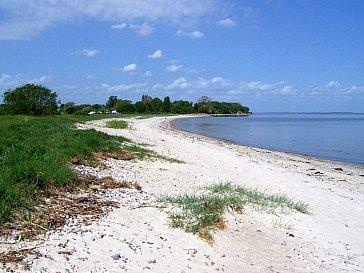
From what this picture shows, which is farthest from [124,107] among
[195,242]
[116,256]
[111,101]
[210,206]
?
[116,256]

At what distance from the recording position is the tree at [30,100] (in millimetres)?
62344

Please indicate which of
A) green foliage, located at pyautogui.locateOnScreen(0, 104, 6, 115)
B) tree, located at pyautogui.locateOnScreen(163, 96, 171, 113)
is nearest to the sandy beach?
green foliage, located at pyautogui.locateOnScreen(0, 104, 6, 115)

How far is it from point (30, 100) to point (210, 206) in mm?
61207

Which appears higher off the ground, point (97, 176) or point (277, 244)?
point (97, 176)

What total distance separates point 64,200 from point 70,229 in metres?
1.54

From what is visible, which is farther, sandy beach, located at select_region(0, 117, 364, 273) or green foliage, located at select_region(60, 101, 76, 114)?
green foliage, located at select_region(60, 101, 76, 114)

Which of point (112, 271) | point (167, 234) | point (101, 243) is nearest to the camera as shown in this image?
point (112, 271)

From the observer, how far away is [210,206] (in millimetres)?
8070

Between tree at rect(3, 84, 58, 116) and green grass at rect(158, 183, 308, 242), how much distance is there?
58692mm

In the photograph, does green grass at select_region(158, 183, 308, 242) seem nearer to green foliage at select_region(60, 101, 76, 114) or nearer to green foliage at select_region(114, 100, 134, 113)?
green foliage at select_region(60, 101, 76, 114)

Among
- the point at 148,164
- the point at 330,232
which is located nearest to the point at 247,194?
the point at 330,232

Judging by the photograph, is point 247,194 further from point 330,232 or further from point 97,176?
point 97,176

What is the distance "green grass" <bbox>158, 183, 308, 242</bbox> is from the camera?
7258 mm

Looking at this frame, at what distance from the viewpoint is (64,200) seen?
7.55m
